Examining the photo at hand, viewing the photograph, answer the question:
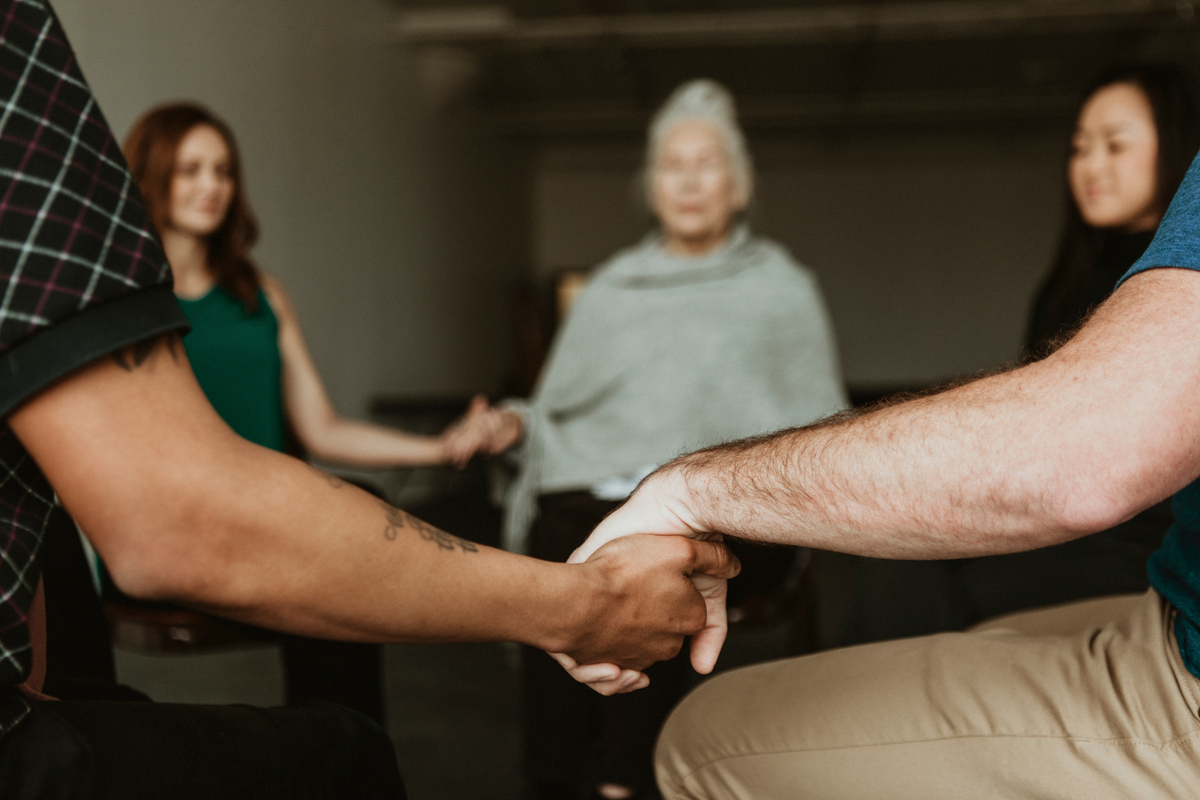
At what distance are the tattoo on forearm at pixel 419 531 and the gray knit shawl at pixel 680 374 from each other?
1.21 meters

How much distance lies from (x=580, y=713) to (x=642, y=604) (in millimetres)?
921

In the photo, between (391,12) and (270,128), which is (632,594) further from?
(391,12)

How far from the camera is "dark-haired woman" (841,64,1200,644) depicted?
1.44m

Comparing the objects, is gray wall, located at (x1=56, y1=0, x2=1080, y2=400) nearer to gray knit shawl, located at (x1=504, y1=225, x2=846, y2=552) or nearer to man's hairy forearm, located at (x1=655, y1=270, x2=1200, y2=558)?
gray knit shawl, located at (x1=504, y1=225, x2=846, y2=552)

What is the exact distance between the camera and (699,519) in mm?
868

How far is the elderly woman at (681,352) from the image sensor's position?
197 cm

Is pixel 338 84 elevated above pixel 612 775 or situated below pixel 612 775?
above

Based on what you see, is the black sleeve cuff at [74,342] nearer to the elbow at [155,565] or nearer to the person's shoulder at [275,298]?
the elbow at [155,565]

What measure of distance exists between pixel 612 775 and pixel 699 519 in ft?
3.09

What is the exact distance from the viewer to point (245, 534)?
2.04ft

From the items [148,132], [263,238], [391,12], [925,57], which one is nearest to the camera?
[148,132]

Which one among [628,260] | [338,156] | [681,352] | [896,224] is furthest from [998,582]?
[896,224]

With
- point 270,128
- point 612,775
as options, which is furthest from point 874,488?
point 270,128

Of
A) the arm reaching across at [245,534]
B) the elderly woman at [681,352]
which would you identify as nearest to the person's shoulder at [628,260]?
the elderly woman at [681,352]
